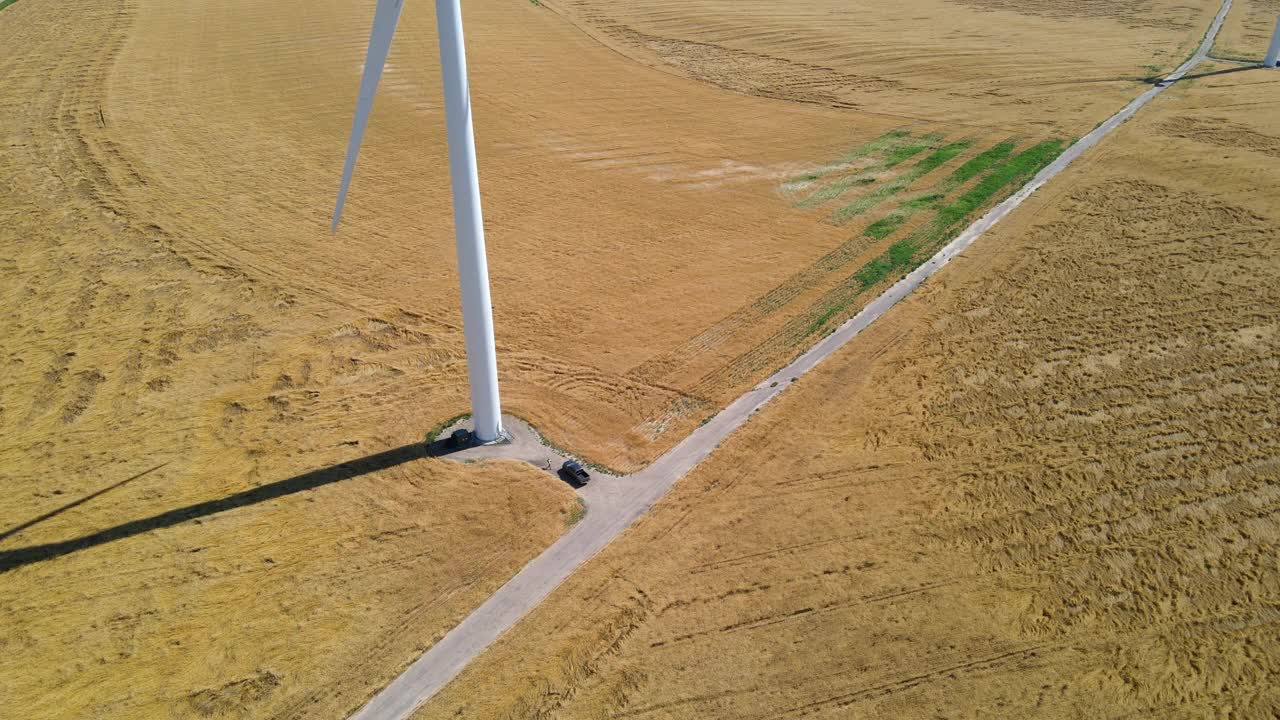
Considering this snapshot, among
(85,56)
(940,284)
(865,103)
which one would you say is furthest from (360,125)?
(85,56)

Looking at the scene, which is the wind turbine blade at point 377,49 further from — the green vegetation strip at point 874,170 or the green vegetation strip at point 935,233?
the green vegetation strip at point 874,170

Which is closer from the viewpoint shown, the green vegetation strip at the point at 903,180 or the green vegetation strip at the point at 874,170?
the green vegetation strip at the point at 903,180

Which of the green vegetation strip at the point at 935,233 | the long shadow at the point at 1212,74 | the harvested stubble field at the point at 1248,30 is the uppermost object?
the harvested stubble field at the point at 1248,30

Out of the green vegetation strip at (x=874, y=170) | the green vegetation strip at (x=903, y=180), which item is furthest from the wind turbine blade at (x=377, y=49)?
the green vegetation strip at (x=874, y=170)

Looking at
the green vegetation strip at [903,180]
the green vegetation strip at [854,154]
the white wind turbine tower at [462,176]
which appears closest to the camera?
the white wind turbine tower at [462,176]

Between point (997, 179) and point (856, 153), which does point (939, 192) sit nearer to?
Answer: point (997, 179)

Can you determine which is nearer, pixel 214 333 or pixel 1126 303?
pixel 214 333

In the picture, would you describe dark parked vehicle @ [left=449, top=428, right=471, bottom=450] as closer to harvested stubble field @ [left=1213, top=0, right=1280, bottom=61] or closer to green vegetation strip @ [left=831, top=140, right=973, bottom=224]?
green vegetation strip @ [left=831, top=140, right=973, bottom=224]

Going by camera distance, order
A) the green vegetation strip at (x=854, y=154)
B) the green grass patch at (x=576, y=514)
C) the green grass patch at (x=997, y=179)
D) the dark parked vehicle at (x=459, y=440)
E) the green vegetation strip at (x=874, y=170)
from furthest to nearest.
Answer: the green vegetation strip at (x=854, y=154) < the green vegetation strip at (x=874, y=170) < the green grass patch at (x=997, y=179) < the dark parked vehicle at (x=459, y=440) < the green grass patch at (x=576, y=514)

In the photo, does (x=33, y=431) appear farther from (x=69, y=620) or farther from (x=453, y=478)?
(x=453, y=478)
